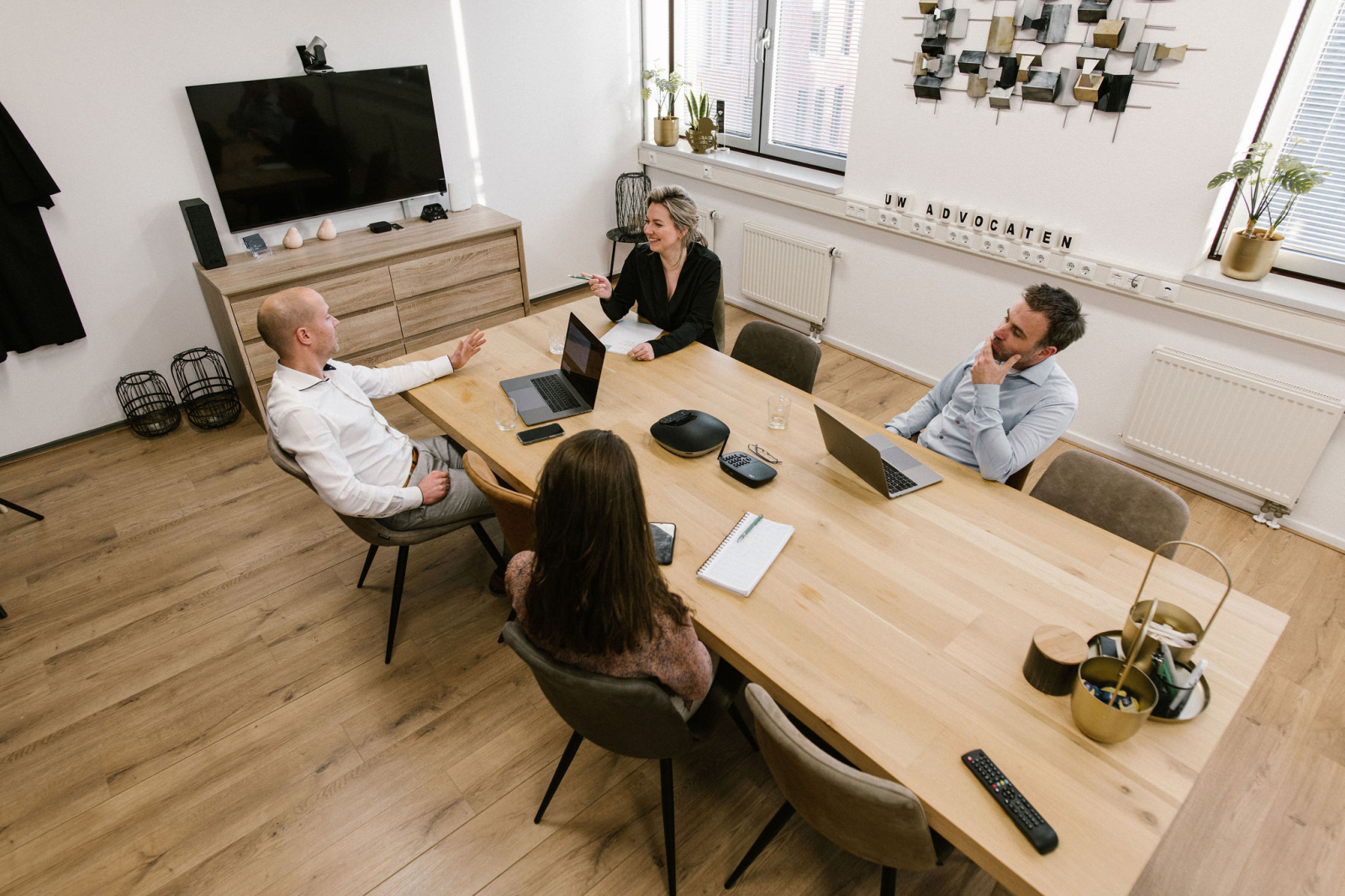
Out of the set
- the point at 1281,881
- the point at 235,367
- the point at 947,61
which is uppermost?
the point at 947,61

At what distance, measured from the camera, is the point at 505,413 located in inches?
101

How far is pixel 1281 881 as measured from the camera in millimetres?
2023

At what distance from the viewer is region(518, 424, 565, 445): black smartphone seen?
2.42 m

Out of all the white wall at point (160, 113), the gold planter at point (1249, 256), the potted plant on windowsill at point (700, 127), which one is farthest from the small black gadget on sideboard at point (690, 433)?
the potted plant on windowsill at point (700, 127)

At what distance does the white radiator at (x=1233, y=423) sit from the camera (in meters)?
3.07

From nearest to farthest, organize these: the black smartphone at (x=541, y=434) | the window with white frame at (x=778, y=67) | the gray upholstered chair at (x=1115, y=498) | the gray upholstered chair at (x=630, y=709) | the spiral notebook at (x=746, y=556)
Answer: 1. the gray upholstered chair at (x=630, y=709)
2. the spiral notebook at (x=746, y=556)
3. the gray upholstered chair at (x=1115, y=498)
4. the black smartphone at (x=541, y=434)
5. the window with white frame at (x=778, y=67)

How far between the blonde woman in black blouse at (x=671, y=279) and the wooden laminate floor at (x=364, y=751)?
1.30 m

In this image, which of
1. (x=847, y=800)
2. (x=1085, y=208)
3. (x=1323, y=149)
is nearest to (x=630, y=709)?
(x=847, y=800)

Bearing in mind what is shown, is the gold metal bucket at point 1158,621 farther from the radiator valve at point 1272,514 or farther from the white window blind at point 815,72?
the white window blind at point 815,72

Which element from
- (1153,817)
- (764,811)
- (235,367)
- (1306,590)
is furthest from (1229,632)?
(235,367)

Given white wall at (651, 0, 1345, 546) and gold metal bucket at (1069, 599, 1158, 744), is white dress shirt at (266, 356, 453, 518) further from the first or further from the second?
white wall at (651, 0, 1345, 546)

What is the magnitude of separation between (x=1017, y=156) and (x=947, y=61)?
0.61m

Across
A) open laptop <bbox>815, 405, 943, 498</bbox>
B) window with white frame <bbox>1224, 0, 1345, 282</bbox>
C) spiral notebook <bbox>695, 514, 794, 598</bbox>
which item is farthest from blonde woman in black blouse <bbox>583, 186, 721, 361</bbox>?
window with white frame <bbox>1224, 0, 1345, 282</bbox>

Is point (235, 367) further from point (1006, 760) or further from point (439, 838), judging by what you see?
point (1006, 760)
